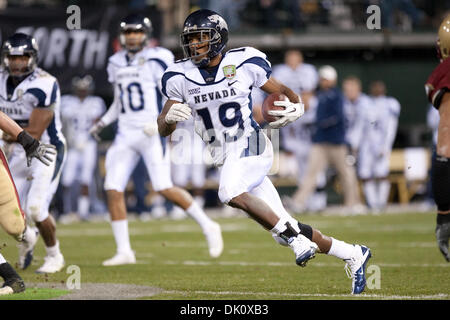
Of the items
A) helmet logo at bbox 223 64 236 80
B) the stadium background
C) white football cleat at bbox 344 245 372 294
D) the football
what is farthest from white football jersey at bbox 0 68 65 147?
the stadium background

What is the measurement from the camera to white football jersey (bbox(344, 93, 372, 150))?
1501 cm

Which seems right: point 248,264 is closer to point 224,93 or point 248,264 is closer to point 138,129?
point 138,129

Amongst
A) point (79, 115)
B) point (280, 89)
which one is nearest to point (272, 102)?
point (280, 89)

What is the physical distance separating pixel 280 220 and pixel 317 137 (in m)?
8.39

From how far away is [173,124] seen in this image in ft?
19.5

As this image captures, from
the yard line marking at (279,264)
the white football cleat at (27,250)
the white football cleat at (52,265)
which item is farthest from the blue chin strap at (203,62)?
the white football cleat at (27,250)

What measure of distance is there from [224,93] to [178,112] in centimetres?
36

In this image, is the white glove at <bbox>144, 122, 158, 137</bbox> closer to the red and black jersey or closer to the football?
the football

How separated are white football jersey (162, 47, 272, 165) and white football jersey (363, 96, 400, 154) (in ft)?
30.3

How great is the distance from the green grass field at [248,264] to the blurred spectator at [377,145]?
7.88 ft

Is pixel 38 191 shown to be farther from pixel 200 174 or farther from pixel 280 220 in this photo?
pixel 200 174
